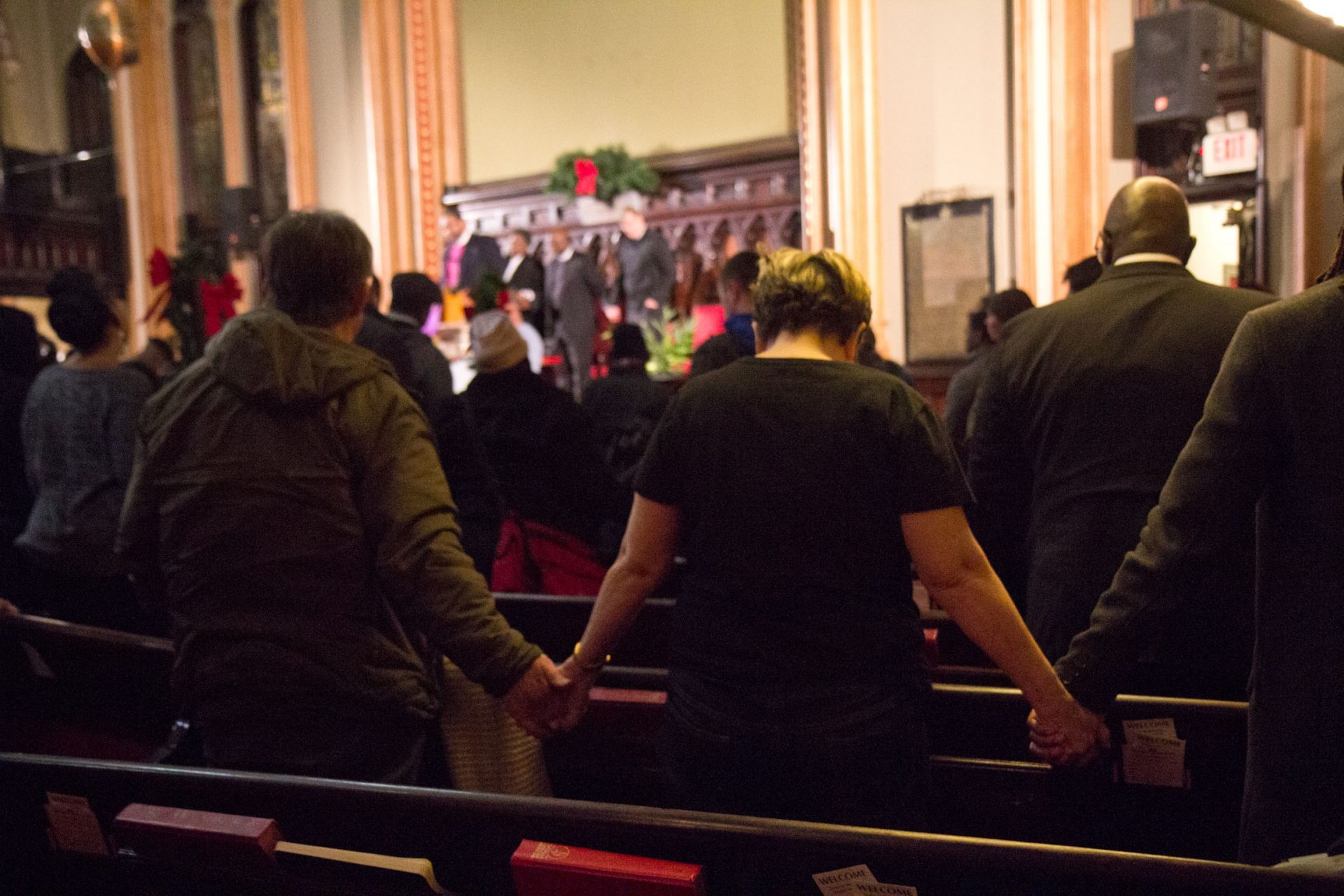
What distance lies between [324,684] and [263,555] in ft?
0.70

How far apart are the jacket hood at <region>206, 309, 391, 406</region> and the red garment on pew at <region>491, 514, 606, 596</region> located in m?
1.15

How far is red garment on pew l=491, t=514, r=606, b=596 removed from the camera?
9.11 feet

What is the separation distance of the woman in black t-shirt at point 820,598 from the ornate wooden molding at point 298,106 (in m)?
10.2

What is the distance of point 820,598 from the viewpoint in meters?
1.50

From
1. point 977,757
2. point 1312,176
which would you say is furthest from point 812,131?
point 977,757

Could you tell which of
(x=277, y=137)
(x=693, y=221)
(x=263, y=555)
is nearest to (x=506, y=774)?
(x=263, y=555)

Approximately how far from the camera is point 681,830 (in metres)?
1.34

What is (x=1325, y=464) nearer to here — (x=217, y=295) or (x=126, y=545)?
(x=126, y=545)

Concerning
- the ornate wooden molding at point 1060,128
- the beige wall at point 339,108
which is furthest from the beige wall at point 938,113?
the beige wall at point 339,108

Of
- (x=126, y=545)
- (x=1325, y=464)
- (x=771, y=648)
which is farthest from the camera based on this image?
(x=126, y=545)

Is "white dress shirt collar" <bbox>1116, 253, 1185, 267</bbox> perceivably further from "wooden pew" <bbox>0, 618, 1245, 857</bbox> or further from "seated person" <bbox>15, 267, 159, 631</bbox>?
"seated person" <bbox>15, 267, 159, 631</bbox>

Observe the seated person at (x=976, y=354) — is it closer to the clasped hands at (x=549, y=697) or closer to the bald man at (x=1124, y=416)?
the bald man at (x=1124, y=416)

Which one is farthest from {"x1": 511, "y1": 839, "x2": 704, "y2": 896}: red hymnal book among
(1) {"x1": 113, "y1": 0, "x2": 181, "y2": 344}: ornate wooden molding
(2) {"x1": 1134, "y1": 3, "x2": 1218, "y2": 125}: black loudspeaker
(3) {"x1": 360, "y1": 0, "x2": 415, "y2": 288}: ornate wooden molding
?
(1) {"x1": 113, "y1": 0, "x2": 181, "y2": 344}: ornate wooden molding

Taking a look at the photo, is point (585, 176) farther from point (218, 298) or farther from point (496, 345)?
point (496, 345)
